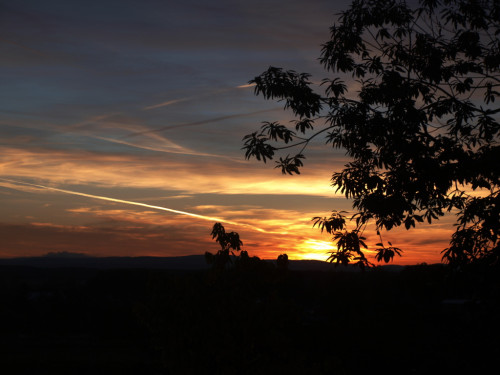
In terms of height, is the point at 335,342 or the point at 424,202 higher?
the point at 424,202

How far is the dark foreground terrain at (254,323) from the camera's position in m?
13.6

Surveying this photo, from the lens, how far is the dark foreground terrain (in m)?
13.6

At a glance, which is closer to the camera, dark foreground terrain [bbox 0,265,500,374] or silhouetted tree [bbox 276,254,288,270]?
silhouetted tree [bbox 276,254,288,270]

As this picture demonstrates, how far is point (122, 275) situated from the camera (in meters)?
93.9

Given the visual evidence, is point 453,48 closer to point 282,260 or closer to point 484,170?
point 484,170

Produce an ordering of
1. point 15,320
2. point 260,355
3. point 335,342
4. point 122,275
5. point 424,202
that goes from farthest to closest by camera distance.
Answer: point 122,275
point 15,320
point 335,342
point 424,202
point 260,355

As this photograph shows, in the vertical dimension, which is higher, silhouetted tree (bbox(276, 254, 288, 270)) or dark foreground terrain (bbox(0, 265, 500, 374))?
→ silhouetted tree (bbox(276, 254, 288, 270))

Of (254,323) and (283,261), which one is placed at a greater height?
(283,261)

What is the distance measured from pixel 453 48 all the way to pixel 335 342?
34138mm

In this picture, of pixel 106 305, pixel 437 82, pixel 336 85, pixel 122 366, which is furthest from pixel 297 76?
pixel 106 305

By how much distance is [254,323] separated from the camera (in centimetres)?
1359

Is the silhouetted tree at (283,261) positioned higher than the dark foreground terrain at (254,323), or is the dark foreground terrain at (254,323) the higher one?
the silhouetted tree at (283,261)

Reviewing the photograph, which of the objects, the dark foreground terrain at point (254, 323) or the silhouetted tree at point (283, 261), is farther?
the dark foreground terrain at point (254, 323)

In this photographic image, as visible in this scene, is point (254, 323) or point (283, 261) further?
point (254, 323)
